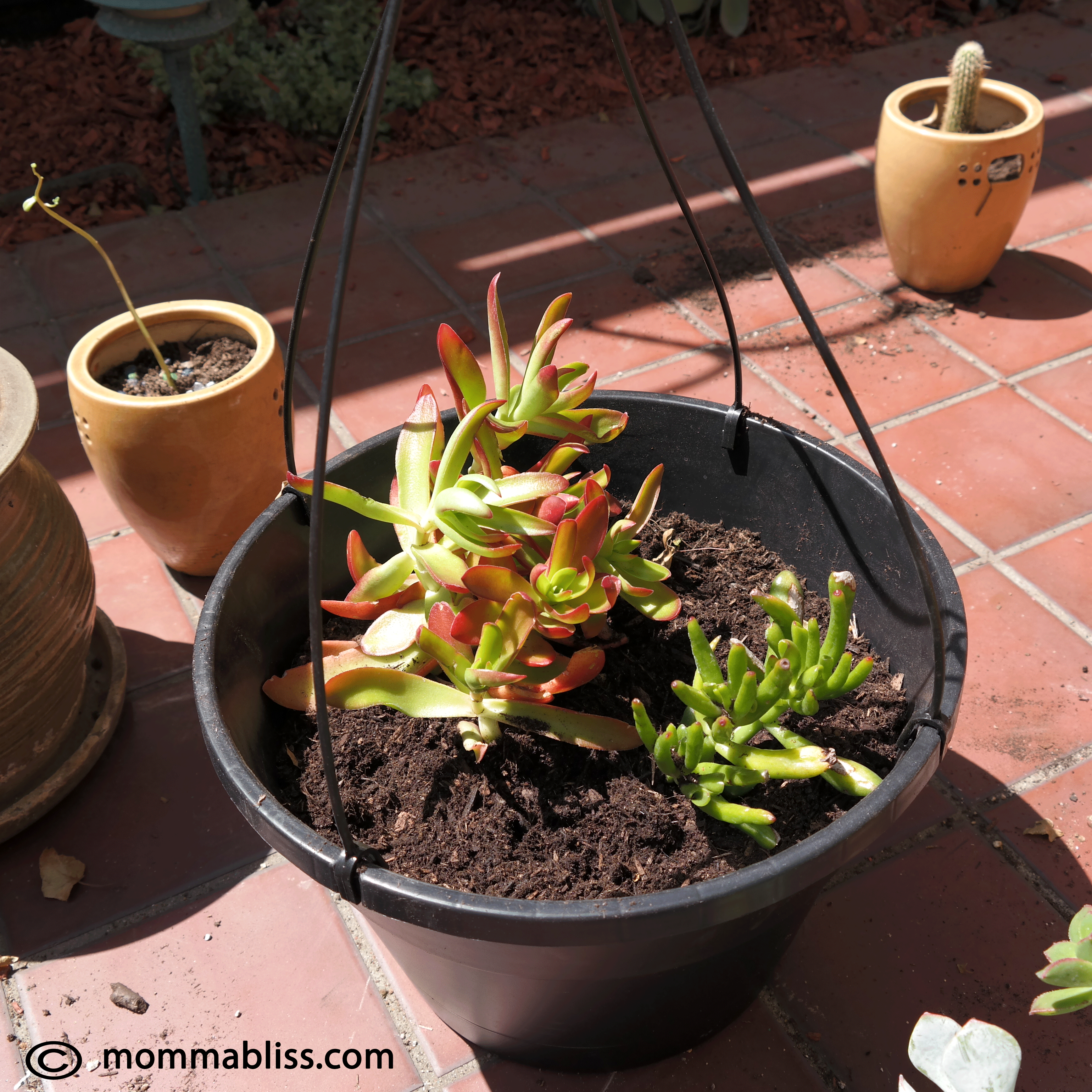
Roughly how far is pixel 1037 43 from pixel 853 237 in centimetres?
158

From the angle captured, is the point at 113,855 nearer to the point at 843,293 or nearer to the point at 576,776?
the point at 576,776

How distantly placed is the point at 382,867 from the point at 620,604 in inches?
19.7

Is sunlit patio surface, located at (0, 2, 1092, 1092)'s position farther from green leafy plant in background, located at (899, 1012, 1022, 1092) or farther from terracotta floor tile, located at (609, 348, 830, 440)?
green leafy plant in background, located at (899, 1012, 1022, 1092)

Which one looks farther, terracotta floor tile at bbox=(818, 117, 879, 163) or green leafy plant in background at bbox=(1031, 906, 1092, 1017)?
terracotta floor tile at bbox=(818, 117, 879, 163)

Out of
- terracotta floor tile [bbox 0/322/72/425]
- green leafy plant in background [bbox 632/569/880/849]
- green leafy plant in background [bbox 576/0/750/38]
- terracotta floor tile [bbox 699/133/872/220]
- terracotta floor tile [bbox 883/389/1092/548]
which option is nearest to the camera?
green leafy plant in background [bbox 632/569/880/849]

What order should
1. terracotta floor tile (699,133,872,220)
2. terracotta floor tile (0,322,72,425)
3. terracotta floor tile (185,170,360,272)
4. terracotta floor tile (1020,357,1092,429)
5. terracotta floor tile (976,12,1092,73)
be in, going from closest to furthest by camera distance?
terracotta floor tile (1020,357,1092,429), terracotta floor tile (0,322,72,425), terracotta floor tile (185,170,360,272), terracotta floor tile (699,133,872,220), terracotta floor tile (976,12,1092,73)

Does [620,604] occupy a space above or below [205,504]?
above

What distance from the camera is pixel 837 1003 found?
1.32 meters

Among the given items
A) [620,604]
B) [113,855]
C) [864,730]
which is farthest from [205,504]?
[864,730]

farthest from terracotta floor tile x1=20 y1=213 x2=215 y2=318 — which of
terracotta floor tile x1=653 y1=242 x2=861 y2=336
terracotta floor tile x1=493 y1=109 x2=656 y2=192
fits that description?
terracotta floor tile x1=653 y1=242 x2=861 y2=336

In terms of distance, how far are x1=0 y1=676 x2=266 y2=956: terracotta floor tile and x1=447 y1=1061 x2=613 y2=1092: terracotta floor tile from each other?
32cm

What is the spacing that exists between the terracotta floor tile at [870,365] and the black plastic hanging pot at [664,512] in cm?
91

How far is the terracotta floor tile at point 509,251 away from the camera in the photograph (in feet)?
8.85

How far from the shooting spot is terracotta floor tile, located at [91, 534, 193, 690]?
1.81m
